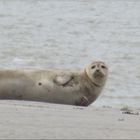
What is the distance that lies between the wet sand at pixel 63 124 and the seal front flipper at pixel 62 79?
1589mm

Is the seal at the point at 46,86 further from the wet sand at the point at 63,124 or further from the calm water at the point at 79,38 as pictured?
the wet sand at the point at 63,124

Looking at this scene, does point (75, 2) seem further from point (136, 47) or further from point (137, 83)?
point (137, 83)

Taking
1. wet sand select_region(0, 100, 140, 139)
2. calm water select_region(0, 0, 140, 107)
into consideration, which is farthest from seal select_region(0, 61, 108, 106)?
wet sand select_region(0, 100, 140, 139)

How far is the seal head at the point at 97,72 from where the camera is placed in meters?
9.17

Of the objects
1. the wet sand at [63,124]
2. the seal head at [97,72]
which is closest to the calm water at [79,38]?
the seal head at [97,72]

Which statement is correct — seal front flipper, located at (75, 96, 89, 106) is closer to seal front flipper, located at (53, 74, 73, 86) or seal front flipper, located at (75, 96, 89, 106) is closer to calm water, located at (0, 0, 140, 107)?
seal front flipper, located at (53, 74, 73, 86)

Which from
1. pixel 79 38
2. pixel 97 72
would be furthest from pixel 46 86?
pixel 79 38

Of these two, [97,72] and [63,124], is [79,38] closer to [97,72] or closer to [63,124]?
[97,72]

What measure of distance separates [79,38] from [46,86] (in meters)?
13.1

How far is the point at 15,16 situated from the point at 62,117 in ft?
80.9

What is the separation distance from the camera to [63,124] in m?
5.89

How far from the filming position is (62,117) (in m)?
6.45

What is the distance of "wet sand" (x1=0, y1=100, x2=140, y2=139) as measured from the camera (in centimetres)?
530

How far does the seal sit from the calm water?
1.36 metres
